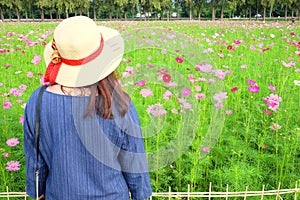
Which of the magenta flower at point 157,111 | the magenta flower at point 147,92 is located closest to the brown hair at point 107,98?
the magenta flower at point 157,111

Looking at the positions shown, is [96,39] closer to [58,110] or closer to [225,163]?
[58,110]

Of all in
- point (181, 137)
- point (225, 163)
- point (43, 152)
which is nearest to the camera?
point (43, 152)

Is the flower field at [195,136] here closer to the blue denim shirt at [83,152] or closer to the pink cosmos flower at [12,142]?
the pink cosmos flower at [12,142]

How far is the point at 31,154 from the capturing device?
1001 millimetres

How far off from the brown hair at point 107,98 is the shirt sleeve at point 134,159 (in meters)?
0.04

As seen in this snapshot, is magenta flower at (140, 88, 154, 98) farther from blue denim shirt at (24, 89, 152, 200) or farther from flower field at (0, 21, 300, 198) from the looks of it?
blue denim shirt at (24, 89, 152, 200)

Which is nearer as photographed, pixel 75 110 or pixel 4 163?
pixel 75 110

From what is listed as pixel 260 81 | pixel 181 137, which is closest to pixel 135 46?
pixel 181 137

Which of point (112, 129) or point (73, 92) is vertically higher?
point (73, 92)

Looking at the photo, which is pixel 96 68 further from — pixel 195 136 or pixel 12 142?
pixel 195 136

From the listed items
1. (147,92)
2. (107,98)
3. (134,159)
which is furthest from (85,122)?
(147,92)

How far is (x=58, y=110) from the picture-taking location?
2.88 ft

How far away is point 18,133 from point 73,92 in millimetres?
1533

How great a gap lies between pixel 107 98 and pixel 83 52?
0.13 m
